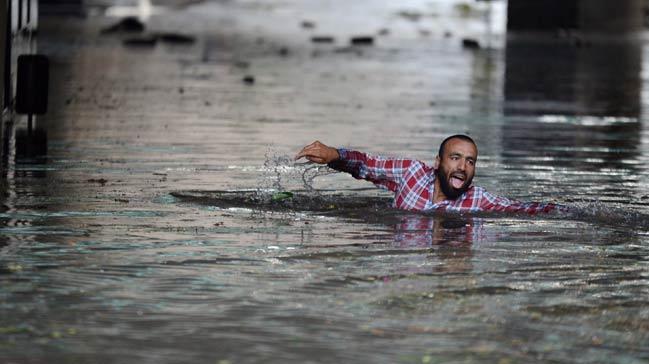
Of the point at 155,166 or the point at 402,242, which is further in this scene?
the point at 155,166

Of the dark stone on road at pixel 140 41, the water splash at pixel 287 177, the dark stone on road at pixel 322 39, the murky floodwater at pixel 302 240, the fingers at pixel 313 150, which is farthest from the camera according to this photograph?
the dark stone on road at pixel 322 39

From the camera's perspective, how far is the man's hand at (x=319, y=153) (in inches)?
429

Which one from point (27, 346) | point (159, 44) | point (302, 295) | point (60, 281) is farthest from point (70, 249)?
point (159, 44)

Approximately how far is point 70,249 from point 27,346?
2688 millimetres

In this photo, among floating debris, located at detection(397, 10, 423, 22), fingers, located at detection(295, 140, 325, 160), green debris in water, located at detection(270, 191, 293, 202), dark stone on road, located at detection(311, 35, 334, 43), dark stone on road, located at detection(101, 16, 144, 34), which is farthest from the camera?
floating debris, located at detection(397, 10, 423, 22)

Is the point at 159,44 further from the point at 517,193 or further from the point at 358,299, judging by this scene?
the point at 358,299

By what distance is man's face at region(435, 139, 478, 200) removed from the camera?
11156mm

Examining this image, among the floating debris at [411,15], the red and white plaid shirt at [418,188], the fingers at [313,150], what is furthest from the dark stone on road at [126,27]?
the fingers at [313,150]

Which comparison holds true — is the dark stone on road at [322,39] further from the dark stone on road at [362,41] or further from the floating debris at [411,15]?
the floating debris at [411,15]

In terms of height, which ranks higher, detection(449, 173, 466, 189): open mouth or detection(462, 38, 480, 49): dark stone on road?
detection(462, 38, 480, 49): dark stone on road

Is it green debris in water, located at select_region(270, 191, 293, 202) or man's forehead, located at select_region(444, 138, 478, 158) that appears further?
green debris in water, located at select_region(270, 191, 293, 202)

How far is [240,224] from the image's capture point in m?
11.1

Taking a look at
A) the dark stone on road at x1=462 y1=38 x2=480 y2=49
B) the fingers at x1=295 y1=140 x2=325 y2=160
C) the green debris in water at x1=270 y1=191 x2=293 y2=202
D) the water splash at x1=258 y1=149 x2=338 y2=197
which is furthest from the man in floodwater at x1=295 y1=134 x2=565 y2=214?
the dark stone on road at x1=462 y1=38 x2=480 y2=49

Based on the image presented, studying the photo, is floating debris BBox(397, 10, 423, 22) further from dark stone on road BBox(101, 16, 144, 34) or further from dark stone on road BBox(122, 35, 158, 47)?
dark stone on road BBox(122, 35, 158, 47)
